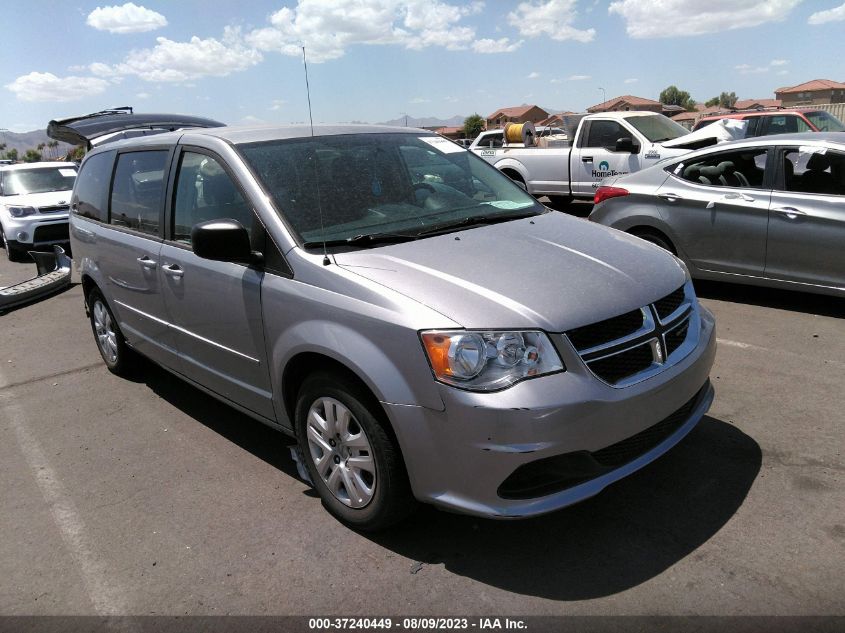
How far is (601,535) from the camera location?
3062 mm

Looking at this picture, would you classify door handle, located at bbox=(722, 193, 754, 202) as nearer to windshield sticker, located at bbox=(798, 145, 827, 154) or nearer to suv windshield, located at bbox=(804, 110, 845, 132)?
windshield sticker, located at bbox=(798, 145, 827, 154)

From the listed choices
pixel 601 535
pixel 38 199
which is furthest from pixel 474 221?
pixel 38 199

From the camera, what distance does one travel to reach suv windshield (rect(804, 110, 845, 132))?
13.8m

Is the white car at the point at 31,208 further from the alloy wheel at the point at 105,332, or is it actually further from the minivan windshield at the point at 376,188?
the minivan windshield at the point at 376,188

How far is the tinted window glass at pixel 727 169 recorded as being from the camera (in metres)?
6.23

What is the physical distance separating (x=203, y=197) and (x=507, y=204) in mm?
1735

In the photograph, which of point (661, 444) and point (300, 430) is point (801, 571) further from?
point (300, 430)

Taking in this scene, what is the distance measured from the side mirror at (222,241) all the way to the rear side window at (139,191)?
1.18 m

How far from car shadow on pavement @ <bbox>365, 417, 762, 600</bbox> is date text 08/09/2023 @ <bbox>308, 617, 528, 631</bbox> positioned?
0.68ft

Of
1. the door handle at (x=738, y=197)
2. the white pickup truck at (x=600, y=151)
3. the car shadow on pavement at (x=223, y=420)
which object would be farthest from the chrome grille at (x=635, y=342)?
the white pickup truck at (x=600, y=151)

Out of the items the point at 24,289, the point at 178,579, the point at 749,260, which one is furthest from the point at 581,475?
the point at 24,289

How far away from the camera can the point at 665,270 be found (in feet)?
10.9

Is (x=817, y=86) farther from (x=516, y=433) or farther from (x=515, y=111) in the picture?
(x=516, y=433)

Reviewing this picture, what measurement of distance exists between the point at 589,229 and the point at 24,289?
7.75 m
